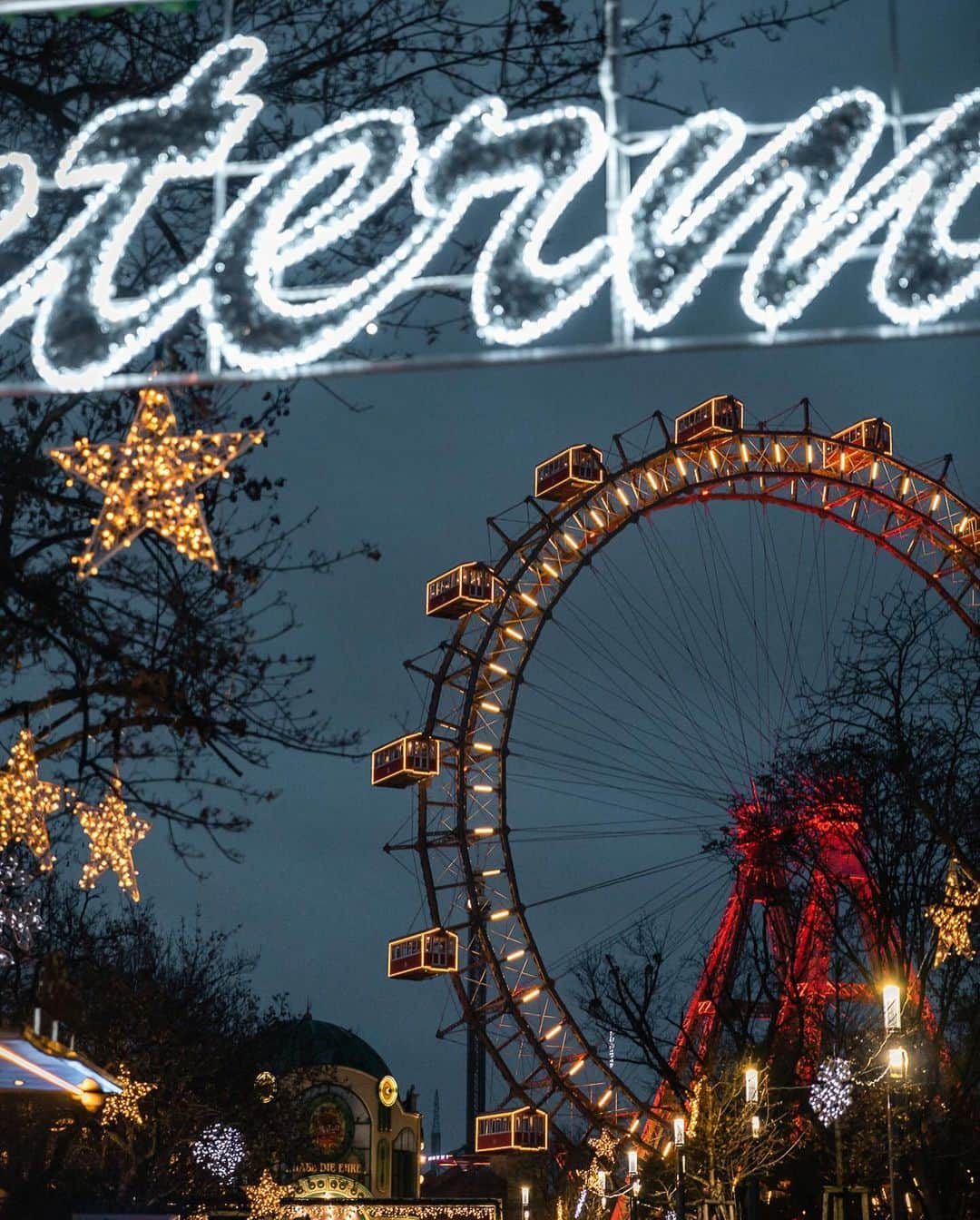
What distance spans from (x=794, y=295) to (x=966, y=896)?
1657 cm

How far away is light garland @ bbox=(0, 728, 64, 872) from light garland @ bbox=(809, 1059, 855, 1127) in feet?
54.2

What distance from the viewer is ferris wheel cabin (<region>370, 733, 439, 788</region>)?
1535 inches

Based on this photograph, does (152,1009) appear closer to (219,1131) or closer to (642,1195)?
(219,1131)

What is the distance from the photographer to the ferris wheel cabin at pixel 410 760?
39000mm

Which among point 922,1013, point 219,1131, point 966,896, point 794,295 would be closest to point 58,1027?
point 794,295

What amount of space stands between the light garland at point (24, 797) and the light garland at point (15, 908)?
2.61 feet

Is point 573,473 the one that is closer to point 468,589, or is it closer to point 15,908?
point 468,589

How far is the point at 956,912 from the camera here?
880 inches

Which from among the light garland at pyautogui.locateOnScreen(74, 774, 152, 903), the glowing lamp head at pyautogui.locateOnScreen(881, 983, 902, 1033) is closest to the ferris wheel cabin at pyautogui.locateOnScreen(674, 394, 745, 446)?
the glowing lamp head at pyautogui.locateOnScreen(881, 983, 902, 1033)

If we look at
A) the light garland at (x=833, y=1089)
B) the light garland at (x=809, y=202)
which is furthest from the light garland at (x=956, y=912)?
the light garland at (x=809, y=202)

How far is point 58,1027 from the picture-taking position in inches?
404

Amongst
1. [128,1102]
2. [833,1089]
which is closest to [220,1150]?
[128,1102]

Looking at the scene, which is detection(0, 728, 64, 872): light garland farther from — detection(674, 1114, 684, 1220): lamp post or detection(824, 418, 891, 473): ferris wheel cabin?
detection(824, 418, 891, 473): ferris wheel cabin

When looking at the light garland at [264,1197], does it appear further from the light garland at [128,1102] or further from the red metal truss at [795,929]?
the red metal truss at [795,929]
